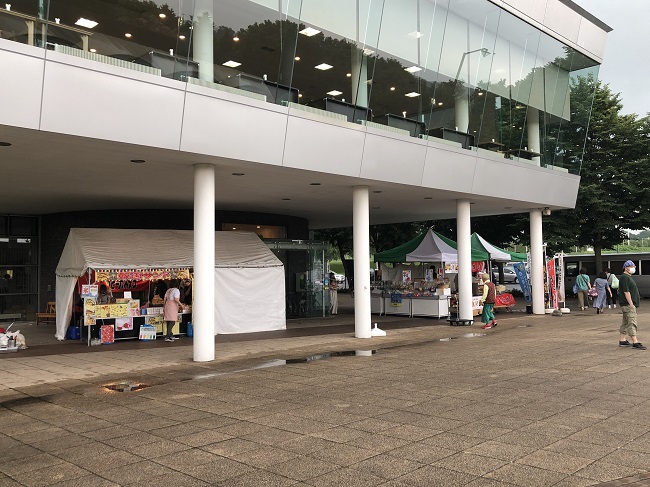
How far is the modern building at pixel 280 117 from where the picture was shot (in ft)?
32.4

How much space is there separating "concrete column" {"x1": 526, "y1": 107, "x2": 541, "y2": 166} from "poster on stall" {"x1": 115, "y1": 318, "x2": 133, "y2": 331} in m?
14.7

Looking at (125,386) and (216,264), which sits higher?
(216,264)

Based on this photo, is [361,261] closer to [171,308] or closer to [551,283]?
[171,308]

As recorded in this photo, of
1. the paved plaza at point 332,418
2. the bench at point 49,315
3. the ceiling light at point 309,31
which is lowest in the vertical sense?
the paved plaza at point 332,418

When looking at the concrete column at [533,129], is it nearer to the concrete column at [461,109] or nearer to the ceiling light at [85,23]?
the concrete column at [461,109]

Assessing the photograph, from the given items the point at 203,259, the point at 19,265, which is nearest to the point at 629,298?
the point at 203,259

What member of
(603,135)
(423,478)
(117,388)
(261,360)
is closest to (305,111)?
(261,360)

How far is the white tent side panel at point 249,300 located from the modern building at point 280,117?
2.46m

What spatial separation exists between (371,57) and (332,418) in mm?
10640

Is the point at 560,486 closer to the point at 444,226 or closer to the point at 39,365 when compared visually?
the point at 39,365

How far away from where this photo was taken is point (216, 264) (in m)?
16.5

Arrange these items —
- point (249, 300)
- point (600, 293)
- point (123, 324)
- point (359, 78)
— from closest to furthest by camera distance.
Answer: point (359, 78) < point (123, 324) < point (249, 300) < point (600, 293)

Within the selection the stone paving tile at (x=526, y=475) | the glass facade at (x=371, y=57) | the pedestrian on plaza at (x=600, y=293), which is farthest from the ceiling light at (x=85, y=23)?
the pedestrian on plaza at (x=600, y=293)

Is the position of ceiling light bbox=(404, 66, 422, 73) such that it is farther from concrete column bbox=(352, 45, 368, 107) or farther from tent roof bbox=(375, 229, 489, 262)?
tent roof bbox=(375, 229, 489, 262)
